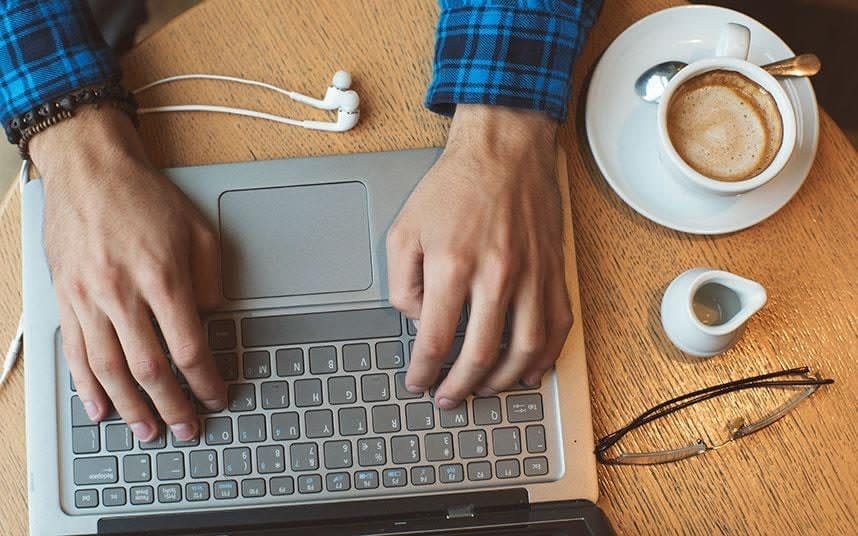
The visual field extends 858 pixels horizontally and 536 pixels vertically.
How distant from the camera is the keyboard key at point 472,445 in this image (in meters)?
0.57

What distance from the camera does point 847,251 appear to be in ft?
1.96

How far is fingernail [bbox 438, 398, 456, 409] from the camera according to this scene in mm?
561

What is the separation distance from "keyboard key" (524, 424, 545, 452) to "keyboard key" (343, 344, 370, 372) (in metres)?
0.13

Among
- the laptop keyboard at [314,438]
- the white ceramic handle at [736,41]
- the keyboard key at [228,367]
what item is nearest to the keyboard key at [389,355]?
the laptop keyboard at [314,438]

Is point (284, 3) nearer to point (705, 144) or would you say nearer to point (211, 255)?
point (211, 255)

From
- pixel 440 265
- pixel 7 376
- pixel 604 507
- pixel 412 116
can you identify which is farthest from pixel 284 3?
pixel 604 507

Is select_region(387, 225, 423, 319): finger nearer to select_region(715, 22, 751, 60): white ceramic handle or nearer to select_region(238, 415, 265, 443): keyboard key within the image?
select_region(238, 415, 265, 443): keyboard key

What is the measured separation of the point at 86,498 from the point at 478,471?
0.28 metres

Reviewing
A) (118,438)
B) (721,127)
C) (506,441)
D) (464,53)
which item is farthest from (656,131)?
(118,438)

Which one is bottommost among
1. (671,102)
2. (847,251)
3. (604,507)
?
(604,507)

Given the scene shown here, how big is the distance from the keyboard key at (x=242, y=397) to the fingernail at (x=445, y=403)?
14 cm

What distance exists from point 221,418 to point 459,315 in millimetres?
190

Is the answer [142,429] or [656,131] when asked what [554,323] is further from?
[142,429]

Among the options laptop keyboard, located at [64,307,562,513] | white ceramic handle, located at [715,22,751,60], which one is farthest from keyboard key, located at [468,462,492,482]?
white ceramic handle, located at [715,22,751,60]
